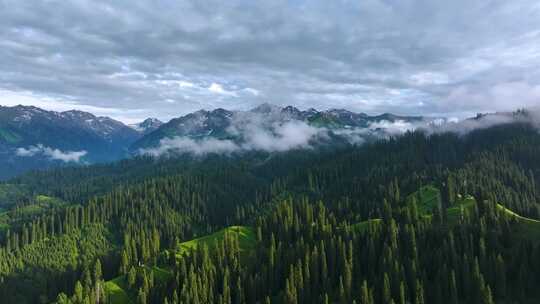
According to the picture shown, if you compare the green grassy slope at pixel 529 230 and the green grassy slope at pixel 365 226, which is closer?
the green grassy slope at pixel 529 230

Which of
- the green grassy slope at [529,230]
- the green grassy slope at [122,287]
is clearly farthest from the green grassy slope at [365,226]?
the green grassy slope at [122,287]

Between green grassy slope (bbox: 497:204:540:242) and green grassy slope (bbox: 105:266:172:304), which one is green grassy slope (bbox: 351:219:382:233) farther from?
green grassy slope (bbox: 105:266:172:304)

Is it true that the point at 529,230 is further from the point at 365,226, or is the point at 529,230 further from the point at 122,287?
the point at 122,287

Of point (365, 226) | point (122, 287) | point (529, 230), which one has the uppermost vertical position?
point (529, 230)

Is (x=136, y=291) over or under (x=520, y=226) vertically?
under

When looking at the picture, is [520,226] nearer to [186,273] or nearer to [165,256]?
[186,273]

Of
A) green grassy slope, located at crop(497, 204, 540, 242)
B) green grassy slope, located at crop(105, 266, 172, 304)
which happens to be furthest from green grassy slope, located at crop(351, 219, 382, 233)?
green grassy slope, located at crop(105, 266, 172, 304)

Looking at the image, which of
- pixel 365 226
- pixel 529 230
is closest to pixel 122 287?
pixel 365 226

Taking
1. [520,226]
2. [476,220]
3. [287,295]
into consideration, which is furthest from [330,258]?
[520,226]

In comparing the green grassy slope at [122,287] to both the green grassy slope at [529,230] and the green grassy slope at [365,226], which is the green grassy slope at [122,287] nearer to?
the green grassy slope at [365,226]

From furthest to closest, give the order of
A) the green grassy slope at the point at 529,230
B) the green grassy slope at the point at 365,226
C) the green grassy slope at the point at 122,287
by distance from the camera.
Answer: the green grassy slope at the point at 365,226 → the green grassy slope at the point at 122,287 → the green grassy slope at the point at 529,230

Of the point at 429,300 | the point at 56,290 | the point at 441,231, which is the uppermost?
the point at 441,231
